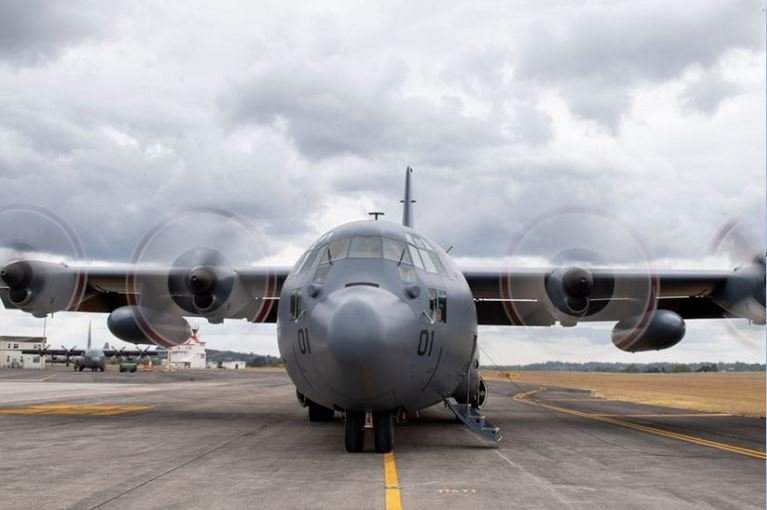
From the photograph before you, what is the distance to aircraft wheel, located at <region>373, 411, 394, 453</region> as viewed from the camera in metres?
11.0

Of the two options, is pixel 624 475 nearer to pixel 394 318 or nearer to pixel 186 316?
pixel 394 318

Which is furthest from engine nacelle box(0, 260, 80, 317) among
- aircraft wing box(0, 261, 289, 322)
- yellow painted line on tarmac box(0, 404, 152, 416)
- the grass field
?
the grass field

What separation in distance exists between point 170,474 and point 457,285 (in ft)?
19.3

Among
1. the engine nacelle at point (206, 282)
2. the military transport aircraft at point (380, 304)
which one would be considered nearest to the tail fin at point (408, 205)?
the military transport aircraft at point (380, 304)

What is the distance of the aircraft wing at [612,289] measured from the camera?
17328 mm

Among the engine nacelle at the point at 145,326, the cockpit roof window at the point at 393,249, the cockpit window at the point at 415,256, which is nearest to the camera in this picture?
the cockpit roof window at the point at 393,249

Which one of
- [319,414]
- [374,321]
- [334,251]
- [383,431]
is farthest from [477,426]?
[319,414]

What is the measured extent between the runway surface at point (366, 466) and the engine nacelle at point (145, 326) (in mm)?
2472

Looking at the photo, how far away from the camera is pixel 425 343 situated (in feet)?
34.6

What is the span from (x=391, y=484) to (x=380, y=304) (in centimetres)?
247

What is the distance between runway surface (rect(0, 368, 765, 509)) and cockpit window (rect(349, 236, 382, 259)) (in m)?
3.17

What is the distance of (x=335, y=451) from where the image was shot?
37.9 feet

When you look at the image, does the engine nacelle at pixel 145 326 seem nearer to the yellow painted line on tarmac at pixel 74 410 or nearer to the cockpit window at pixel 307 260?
the yellow painted line on tarmac at pixel 74 410

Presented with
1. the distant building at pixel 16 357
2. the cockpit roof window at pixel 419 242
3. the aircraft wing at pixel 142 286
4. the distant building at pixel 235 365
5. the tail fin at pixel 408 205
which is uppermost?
the tail fin at pixel 408 205
